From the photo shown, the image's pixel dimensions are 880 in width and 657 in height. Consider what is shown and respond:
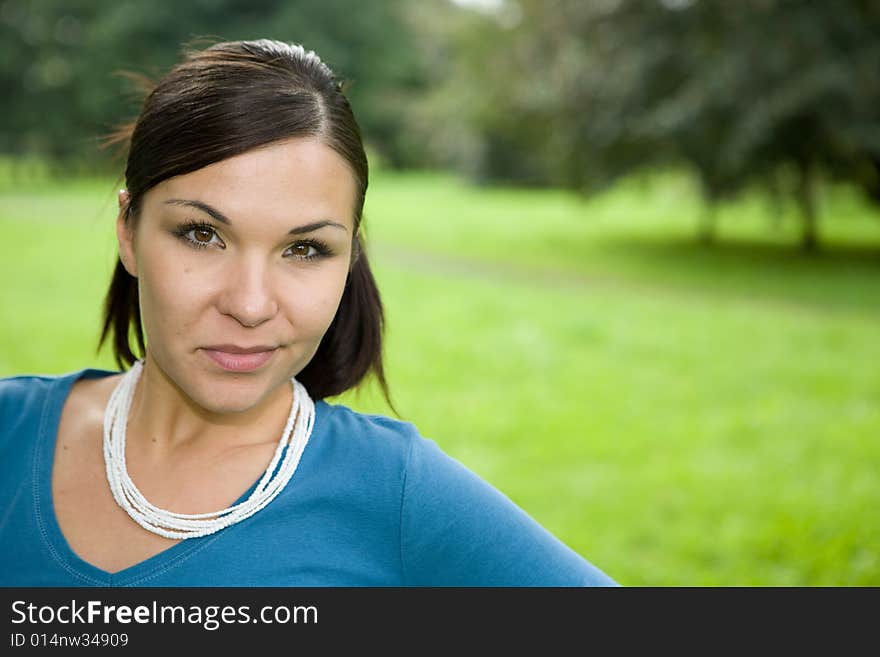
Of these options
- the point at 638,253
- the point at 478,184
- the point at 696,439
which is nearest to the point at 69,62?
the point at 478,184

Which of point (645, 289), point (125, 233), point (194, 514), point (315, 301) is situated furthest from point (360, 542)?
point (645, 289)

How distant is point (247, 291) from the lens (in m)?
1.30

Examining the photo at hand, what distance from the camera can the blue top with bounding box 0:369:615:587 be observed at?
4.41 ft

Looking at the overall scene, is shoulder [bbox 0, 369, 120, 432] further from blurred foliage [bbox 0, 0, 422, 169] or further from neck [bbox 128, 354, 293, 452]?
blurred foliage [bbox 0, 0, 422, 169]

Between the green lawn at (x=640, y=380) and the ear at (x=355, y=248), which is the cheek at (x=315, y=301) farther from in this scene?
the green lawn at (x=640, y=380)

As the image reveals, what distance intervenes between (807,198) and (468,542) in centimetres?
1508

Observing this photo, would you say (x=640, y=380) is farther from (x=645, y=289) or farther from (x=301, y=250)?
(x=301, y=250)

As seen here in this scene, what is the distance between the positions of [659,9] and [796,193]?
155 inches

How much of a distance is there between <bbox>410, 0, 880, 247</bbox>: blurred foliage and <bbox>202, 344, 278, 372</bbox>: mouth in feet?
37.1

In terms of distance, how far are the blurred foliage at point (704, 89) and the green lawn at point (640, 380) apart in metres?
1.54

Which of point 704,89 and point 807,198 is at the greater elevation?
point 807,198

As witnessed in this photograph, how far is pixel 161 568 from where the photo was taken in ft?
4.39

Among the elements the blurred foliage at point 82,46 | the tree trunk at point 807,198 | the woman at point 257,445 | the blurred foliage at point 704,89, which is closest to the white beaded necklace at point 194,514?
the woman at point 257,445
